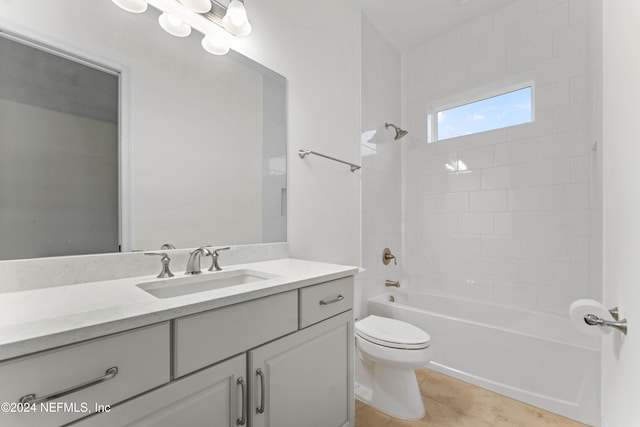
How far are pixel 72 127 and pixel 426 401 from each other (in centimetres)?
224

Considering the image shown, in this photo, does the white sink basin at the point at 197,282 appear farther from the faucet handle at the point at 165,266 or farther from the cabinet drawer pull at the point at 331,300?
the cabinet drawer pull at the point at 331,300

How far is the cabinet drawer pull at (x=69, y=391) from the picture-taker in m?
0.50

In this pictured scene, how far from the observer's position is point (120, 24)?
3.49 ft

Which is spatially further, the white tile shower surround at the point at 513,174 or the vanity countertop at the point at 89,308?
the white tile shower surround at the point at 513,174

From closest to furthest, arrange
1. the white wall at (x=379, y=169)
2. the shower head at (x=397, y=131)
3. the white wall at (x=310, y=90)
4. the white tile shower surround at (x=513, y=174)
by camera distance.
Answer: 1. the white wall at (x=310, y=90)
2. the white tile shower surround at (x=513, y=174)
3. the white wall at (x=379, y=169)
4. the shower head at (x=397, y=131)

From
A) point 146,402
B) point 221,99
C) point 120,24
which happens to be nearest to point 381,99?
point 221,99

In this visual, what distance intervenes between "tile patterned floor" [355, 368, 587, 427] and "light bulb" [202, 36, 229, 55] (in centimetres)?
211

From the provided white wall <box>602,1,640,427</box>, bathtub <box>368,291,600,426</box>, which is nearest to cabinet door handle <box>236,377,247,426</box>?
white wall <box>602,1,640,427</box>

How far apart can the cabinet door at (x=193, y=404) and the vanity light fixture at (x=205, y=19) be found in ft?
4.41

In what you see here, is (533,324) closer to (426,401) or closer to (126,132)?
(426,401)

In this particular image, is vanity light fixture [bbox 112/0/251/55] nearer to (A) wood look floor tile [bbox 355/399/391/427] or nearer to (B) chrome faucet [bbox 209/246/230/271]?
(B) chrome faucet [bbox 209/246/230/271]

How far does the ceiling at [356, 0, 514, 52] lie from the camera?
2235 millimetres

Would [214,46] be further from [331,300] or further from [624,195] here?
[624,195]

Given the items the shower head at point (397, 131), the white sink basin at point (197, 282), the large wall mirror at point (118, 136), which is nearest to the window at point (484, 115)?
the shower head at point (397, 131)
